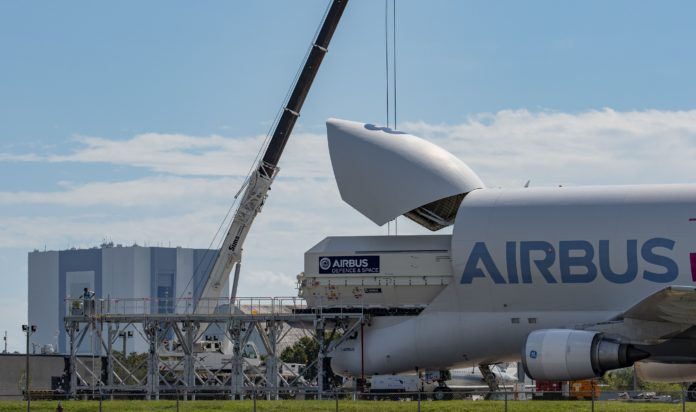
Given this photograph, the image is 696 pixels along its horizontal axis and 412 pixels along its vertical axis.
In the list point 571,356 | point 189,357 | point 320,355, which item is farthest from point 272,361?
point 571,356

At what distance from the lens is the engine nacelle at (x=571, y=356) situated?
162ft

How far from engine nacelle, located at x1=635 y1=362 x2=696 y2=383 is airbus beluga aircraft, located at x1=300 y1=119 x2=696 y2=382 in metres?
0.07

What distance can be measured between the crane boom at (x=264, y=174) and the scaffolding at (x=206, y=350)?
1.46 meters

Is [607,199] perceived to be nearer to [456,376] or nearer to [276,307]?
[276,307]

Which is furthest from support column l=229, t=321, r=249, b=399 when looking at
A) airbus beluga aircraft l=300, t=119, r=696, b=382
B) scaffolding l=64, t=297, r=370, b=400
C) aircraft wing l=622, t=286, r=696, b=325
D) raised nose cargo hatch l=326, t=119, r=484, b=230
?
aircraft wing l=622, t=286, r=696, b=325

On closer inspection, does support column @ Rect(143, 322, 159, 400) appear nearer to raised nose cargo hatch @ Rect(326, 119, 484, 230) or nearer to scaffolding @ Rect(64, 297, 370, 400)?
scaffolding @ Rect(64, 297, 370, 400)

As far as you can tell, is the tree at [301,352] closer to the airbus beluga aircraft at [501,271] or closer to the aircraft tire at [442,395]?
the aircraft tire at [442,395]

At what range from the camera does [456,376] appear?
310 feet

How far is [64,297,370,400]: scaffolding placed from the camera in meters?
57.3

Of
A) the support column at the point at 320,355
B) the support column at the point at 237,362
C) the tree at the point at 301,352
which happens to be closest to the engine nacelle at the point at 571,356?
the support column at the point at 320,355

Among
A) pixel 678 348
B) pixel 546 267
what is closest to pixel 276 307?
pixel 546 267

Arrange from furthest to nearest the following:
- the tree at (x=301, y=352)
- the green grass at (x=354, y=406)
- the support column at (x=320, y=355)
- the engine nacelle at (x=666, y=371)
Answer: the tree at (x=301, y=352), the support column at (x=320, y=355), the engine nacelle at (x=666, y=371), the green grass at (x=354, y=406)

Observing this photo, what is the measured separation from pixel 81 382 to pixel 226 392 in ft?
22.1

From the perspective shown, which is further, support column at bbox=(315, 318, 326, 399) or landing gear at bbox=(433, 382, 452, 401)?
support column at bbox=(315, 318, 326, 399)
